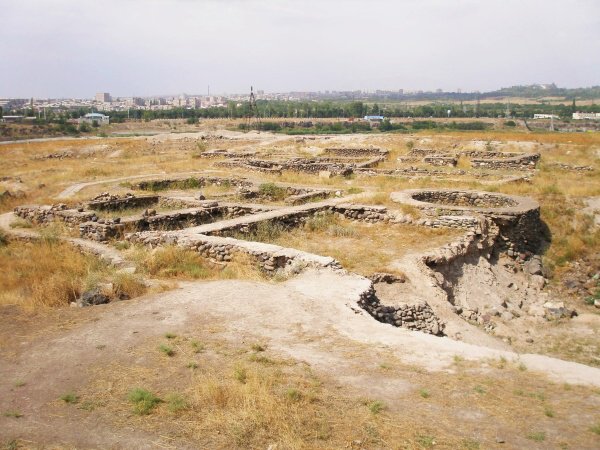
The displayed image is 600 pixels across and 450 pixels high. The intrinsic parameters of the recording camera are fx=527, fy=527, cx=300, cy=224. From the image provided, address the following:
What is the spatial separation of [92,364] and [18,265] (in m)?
5.83

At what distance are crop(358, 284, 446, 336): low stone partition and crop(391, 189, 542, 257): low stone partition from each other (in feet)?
18.3

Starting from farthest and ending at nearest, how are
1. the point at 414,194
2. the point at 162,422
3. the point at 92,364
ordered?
the point at 414,194
the point at 92,364
the point at 162,422

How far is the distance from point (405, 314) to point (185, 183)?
15602 mm

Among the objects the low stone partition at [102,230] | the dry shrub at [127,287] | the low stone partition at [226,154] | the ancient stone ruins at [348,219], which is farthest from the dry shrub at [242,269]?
the low stone partition at [226,154]

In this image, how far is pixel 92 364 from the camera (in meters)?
6.05

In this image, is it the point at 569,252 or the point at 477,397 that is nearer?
the point at 477,397

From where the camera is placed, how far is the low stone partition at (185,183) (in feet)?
71.4

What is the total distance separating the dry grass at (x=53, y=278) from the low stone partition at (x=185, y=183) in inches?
391

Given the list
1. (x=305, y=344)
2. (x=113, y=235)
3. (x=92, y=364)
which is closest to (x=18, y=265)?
(x=113, y=235)

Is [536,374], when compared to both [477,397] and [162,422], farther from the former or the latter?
[162,422]

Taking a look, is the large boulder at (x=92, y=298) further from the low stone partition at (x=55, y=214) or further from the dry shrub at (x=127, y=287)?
the low stone partition at (x=55, y=214)

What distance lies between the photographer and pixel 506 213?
14367 mm

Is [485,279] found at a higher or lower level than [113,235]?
lower

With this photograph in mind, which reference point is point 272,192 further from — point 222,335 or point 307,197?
point 222,335
